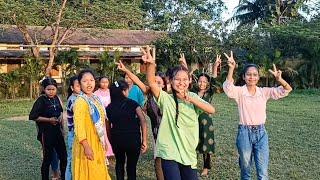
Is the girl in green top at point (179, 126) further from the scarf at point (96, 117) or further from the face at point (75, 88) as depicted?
the face at point (75, 88)

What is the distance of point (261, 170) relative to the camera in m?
4.91

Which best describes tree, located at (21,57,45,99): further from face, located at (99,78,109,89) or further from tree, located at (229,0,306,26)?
tree, located at (229,0,306,26)

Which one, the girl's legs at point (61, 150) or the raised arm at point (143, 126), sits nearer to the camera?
the raised arm at point (143, 126)

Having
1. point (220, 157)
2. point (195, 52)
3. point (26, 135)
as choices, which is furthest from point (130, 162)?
point (195, 52)

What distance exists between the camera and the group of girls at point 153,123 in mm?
4020

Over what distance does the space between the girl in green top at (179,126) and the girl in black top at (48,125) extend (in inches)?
87.7

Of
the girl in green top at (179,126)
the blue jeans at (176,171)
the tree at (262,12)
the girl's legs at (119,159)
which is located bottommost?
the girl's legs at (119,159)

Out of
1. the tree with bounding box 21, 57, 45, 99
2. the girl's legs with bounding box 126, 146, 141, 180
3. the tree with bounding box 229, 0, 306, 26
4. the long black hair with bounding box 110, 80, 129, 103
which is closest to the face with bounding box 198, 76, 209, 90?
the long black hair with bounding box 110, 80, 129, 103

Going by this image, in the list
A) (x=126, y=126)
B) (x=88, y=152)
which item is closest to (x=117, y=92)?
(x=126, y=126)

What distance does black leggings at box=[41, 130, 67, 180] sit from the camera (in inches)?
231

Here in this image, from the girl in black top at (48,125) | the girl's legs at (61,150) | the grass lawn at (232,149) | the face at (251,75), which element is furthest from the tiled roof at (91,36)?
the face at (251,75)

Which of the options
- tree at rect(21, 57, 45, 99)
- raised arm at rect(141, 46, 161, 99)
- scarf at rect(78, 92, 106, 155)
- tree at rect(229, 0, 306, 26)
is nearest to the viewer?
raised arm at rect(141, 46, 161, 99)

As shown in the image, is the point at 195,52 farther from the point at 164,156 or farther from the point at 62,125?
the point at 164,156

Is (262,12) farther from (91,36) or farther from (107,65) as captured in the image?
(107,65)
